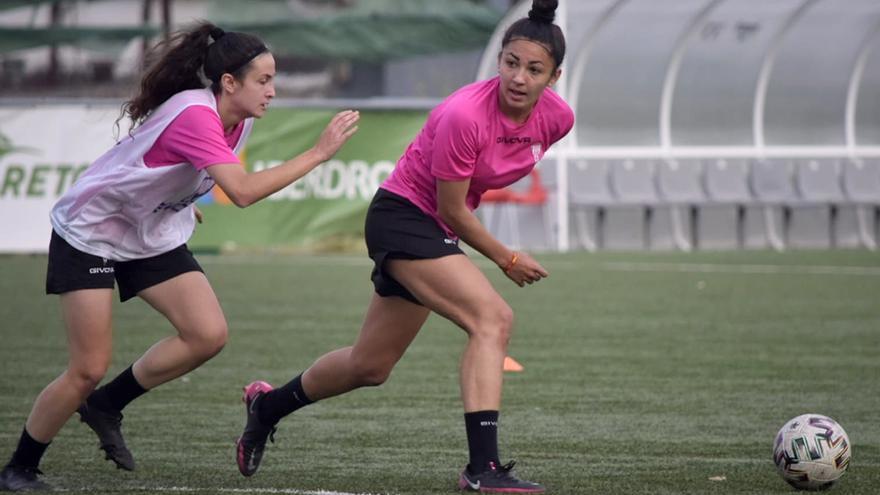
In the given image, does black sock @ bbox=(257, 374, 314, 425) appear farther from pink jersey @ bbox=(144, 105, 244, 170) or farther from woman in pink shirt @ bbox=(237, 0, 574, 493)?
pink jersey @ bbox=(144, 105, 244, 170)

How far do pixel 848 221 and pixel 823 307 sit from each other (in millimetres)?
10522

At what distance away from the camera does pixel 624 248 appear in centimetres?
2366

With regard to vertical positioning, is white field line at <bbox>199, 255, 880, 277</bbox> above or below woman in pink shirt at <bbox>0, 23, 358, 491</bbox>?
below

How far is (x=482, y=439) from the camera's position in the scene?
5.73 metres

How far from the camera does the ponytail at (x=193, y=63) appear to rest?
5.88m

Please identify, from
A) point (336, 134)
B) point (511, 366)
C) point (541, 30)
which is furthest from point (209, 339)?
point (511, 366)

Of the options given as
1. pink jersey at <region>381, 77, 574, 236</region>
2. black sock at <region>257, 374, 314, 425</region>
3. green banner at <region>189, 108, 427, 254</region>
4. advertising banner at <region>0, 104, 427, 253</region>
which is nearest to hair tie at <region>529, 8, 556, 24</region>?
pink jersey at <region>381, 77, 574, 236</region>

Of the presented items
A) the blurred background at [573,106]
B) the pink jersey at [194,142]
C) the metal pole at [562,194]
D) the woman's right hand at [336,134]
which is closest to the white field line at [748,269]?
the metal pole at [562,194]

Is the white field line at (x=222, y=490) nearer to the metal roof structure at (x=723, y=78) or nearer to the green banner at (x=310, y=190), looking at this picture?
the green banner at (x=310, y=190)

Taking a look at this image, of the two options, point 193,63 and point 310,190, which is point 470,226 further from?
point 310,190

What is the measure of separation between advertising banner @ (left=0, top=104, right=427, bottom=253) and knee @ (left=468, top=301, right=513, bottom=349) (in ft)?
44.8

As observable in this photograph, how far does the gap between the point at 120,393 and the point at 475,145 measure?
1.75 metres

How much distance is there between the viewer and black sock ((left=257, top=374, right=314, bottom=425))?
256 inches

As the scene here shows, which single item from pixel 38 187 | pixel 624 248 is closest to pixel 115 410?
pixel 38 187
